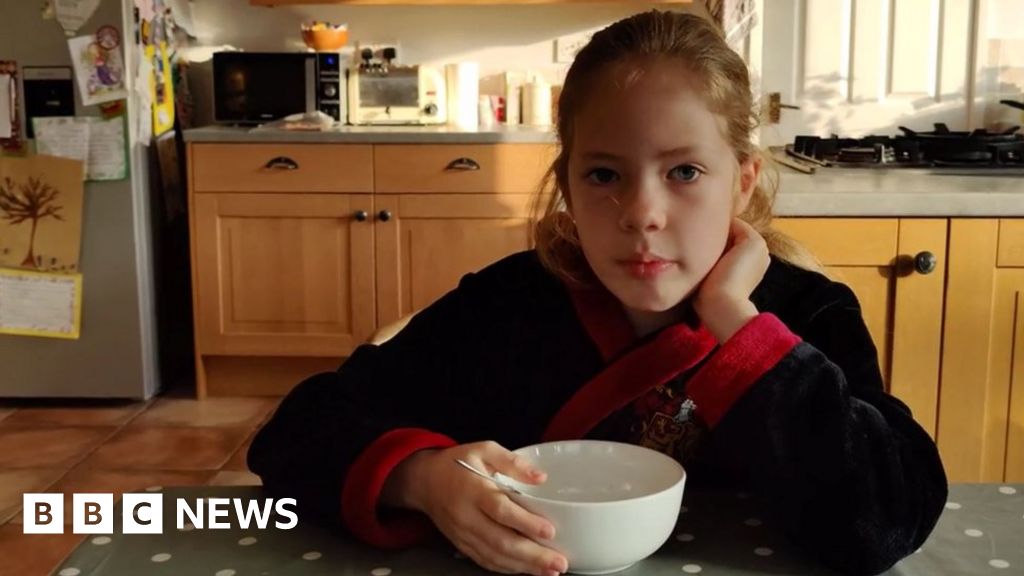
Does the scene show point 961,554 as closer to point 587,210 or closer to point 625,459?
point 625,459

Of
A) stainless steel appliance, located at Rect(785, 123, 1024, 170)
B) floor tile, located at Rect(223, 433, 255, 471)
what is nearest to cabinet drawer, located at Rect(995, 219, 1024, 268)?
stainless steel appliance, located at Rect(785, 123, 1024, 170)

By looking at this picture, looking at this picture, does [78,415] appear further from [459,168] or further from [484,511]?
[484,511]

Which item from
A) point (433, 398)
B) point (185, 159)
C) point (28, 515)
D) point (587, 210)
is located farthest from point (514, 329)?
point (185, 159)

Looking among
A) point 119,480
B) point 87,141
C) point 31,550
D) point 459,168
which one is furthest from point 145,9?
point 31,550

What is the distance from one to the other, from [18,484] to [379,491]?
2.29 meters

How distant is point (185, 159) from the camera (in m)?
3.70

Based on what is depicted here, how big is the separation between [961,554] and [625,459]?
244 millimetres

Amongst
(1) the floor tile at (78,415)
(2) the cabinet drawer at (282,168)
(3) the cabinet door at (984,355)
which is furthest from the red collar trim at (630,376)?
(1) the floor tile at (78,415)

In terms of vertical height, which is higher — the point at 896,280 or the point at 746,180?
the point at 746,180

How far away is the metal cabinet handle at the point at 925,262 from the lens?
204cm

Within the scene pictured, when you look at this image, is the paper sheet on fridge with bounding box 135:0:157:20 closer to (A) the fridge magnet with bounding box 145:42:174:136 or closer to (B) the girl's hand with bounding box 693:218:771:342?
(A) the fridge magnet with bounding box 145:42:174:136

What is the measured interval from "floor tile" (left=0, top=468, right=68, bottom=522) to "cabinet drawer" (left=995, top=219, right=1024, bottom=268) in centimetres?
215

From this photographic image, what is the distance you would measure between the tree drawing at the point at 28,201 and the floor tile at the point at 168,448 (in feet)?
2.21

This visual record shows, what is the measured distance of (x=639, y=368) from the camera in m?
1.01
